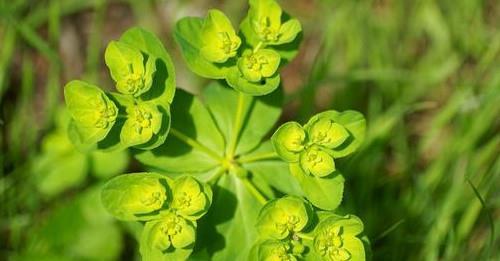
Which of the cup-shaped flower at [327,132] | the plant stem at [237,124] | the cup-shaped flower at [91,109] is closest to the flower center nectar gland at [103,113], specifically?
the cup-shaped flower at [91,109]

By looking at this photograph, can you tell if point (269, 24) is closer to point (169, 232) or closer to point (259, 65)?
point (259, 65)

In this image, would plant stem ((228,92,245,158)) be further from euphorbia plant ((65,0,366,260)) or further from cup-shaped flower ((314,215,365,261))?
cup-shaped flower ((314,215,365,261))

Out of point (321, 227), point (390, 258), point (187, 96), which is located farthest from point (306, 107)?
point (321, 227)

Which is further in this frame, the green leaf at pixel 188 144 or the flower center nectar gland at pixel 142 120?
the green leaf at pixel 188 144

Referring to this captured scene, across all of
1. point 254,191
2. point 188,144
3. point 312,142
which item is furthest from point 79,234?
point 312,142

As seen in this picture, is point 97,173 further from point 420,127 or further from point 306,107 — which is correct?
point 420,127

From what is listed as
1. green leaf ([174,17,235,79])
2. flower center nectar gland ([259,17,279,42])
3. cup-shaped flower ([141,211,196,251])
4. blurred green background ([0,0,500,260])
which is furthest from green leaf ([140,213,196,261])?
blurred green background ([0,0,500,260])

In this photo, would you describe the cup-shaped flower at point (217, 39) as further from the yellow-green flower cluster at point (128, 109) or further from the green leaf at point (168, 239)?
the green leaf at point (168, 239)
